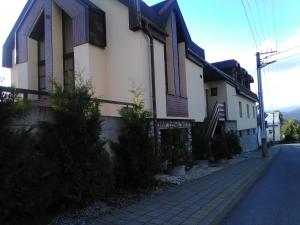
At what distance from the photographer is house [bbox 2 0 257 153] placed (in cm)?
1223

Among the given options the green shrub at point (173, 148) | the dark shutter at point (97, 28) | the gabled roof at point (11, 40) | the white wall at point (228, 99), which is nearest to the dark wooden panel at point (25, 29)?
the gabled roof at point (11, 40)

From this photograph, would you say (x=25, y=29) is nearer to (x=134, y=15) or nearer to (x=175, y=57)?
(x=134, y=15)

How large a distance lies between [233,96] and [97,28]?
57.1 feet

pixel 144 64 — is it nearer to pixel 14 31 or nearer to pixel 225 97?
pixel 14 31

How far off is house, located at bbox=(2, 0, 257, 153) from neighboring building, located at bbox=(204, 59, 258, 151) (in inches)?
288

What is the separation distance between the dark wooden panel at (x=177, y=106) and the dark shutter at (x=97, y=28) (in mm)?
3456

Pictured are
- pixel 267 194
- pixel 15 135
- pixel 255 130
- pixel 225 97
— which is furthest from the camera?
pixel 255 130

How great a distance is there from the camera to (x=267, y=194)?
9695 millimetres

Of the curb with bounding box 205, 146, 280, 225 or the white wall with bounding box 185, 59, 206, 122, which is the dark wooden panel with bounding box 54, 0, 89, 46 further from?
the curb with bounding box 205, 146, 280, 225

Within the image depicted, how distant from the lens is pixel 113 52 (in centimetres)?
1276

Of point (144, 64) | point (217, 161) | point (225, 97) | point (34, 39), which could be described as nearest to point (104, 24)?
point (144, 64)

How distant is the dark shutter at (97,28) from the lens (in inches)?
488

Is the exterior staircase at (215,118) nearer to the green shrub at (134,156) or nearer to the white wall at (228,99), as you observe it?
the white wall at (228,99)

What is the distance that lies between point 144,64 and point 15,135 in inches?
289
